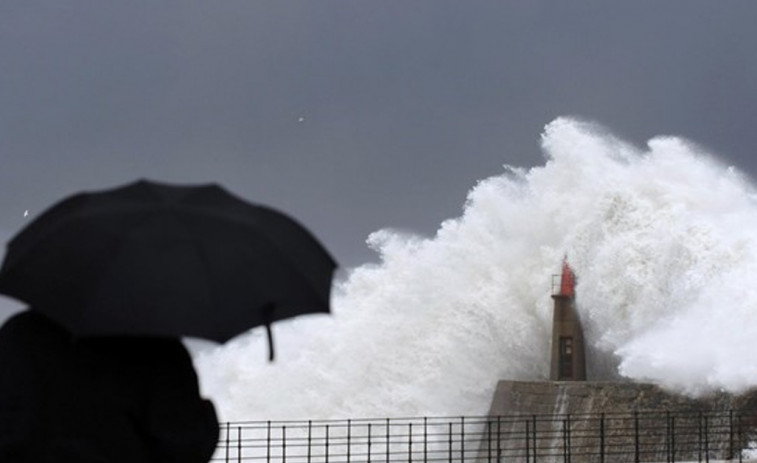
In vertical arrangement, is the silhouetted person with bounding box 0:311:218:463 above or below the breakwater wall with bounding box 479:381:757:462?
below

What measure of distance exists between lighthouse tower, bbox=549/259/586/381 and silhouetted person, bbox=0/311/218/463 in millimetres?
21101

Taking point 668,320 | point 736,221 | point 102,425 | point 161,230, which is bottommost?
point 102,425

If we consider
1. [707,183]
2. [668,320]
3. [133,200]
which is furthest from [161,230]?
[707,183]

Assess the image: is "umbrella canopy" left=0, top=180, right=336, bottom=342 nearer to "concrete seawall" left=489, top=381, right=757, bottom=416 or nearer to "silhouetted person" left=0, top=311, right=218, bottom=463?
"silhouetted person" left=0, top=311, right=218, bottom=463

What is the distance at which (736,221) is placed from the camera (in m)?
27.2

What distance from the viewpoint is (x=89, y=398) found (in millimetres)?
3721

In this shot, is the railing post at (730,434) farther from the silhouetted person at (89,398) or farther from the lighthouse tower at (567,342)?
the silhouetted person at (89,398)

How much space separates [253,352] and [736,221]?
38.9ft

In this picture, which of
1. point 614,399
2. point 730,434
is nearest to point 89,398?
point 730,434

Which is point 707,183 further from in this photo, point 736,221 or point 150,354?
point 150,354

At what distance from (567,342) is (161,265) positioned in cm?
2154

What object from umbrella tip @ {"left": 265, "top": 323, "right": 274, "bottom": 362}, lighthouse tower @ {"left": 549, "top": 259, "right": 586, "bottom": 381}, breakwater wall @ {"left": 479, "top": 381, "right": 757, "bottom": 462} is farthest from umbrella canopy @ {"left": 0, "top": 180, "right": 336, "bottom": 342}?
lighthouse tower @ {"left": 549, "top": 259, "right": 586, "bottom": 381}

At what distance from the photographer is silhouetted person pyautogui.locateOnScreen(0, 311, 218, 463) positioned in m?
3.71

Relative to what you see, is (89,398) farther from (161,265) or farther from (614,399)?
(614,399)
